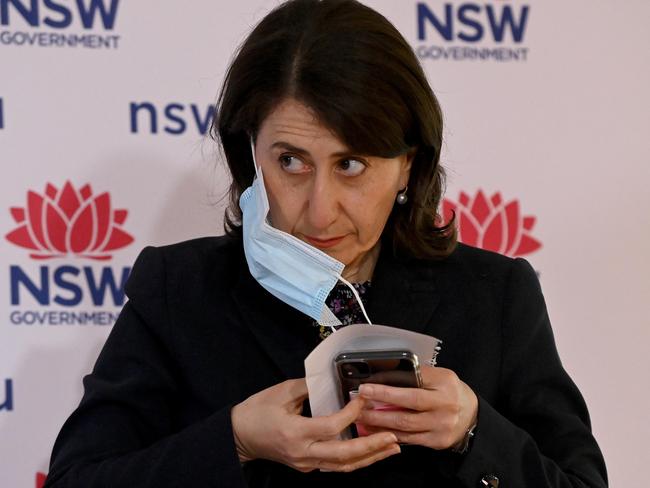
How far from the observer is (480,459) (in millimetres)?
1238

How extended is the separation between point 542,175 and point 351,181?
0.75 meters

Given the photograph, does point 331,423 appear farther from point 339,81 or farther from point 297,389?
point 339,81

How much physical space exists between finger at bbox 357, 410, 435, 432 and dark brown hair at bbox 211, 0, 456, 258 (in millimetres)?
315

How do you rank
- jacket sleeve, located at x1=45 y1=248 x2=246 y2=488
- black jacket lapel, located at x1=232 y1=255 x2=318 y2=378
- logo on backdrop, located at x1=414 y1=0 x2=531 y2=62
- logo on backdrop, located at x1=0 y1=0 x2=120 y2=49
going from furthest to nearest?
logo on backdrop, located at x1=414 y1=0 x2=531 y2=62, logo on backdrop, located at x1=0 y1=0 x2=120 y2=49, black jacket lapel, located at x1=232 y1=255 x2=318 y2=378, jacket sleeve, located at x1=45 y1=248 x2=246 y2=488

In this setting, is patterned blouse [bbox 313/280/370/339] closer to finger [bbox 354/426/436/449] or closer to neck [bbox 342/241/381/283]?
neck [bbox 342/241/381/283]

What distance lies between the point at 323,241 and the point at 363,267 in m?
0.16

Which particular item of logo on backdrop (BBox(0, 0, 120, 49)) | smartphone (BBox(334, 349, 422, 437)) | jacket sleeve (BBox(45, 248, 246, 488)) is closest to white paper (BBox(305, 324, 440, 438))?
smartphone (BBox(334, 349, 422, 437))

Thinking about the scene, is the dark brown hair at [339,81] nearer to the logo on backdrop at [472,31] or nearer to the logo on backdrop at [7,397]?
the logo on backdrop at [472,31]

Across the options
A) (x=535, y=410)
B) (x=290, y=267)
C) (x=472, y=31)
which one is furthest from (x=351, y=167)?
(x=472, y=31)

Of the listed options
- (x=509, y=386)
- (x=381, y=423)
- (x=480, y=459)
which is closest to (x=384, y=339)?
(x=381, y=423)

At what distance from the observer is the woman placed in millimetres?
1229

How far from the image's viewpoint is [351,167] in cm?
130

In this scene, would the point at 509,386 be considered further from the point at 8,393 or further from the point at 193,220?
the point at 8,393

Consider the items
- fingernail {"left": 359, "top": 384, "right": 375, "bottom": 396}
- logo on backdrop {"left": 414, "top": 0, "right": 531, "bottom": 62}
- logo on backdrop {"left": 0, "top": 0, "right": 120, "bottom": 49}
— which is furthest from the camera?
logo on backdrop {"left": 414, "top": 0, "right": 531, "bottom": 62}
